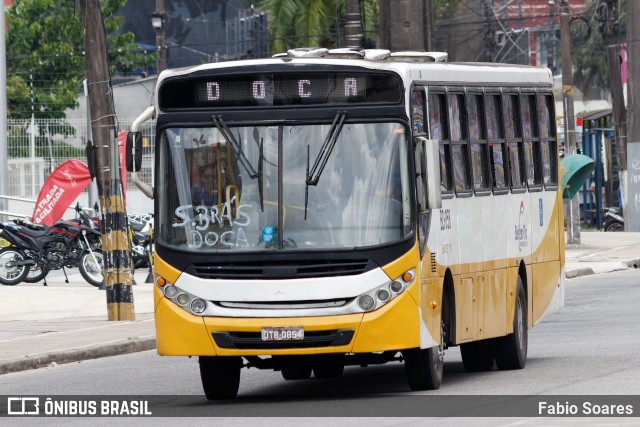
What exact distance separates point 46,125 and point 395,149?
81.3 ft

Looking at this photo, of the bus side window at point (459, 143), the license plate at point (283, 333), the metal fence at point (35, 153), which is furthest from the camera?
the metal fence at point (35, 153)

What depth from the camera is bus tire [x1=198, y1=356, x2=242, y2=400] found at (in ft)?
42.5

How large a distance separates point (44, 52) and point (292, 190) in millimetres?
41268

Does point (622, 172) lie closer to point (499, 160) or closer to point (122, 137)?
point (122, 137)

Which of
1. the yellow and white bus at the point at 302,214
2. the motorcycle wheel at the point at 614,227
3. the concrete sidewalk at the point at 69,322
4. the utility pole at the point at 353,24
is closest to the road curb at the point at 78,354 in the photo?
the concrete sidewalk at the point at 69,322

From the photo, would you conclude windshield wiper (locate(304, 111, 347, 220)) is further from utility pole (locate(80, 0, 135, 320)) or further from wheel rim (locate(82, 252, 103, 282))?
wheel rim (locate(82, 252, 103, 282))

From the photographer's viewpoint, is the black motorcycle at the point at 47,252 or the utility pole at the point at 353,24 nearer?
the utility pole at the point at 353,24

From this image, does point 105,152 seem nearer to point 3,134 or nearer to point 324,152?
point 324,152

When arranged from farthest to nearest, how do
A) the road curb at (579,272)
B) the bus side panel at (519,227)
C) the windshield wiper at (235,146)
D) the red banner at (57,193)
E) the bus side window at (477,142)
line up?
1. the road curb at (579,272)
2. the red banner at (57,193)
3. the bus side panel at (519,227)
4. the bus side window at (477,142)
5. the windshield wiper at (235,146)

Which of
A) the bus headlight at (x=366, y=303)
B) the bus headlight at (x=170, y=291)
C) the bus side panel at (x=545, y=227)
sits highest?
the bus headlight at (x=170, y=291)

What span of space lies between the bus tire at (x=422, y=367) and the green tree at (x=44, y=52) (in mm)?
37904

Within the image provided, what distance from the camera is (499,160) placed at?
15047 mm

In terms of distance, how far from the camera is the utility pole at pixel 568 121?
37.4 metres

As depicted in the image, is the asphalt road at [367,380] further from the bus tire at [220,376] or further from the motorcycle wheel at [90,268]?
the motorcycle wheel at [90,268]
